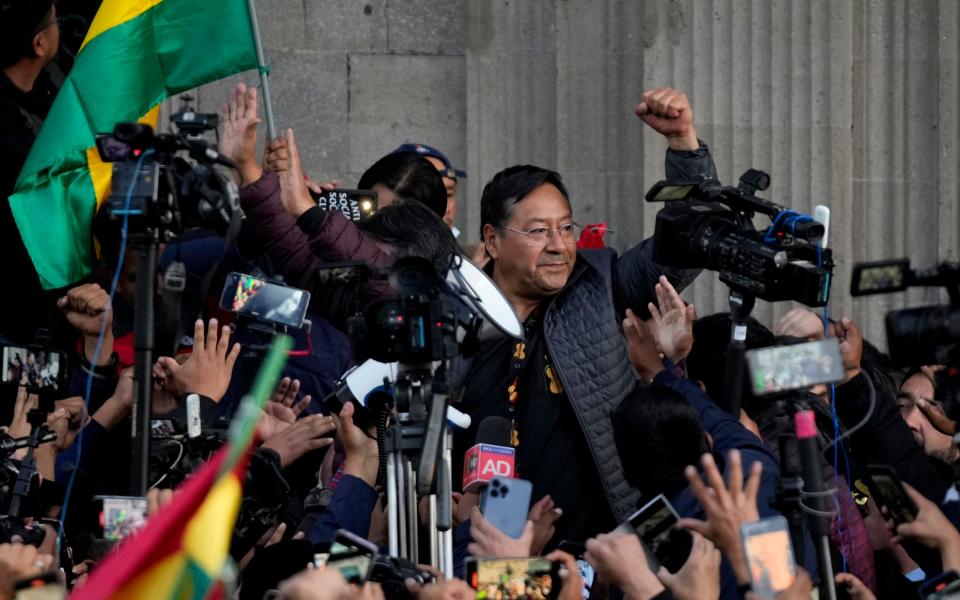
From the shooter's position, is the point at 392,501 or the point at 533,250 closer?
the point at 392,501

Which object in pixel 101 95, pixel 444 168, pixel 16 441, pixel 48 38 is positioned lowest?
pixel 16 441

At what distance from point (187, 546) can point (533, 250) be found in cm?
346

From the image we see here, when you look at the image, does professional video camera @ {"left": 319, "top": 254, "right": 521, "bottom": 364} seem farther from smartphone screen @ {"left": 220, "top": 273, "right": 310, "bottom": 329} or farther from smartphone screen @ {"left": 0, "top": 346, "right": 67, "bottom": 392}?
smartphone screen @ {"left": 0, "top": 346, "right": 67, "bottom": 392}

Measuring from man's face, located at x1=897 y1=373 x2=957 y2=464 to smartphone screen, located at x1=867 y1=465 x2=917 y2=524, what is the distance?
4.27ft

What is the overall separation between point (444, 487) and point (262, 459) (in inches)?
30.0

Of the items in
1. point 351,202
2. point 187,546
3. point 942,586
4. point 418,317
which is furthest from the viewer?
point 351,202

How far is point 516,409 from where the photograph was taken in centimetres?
656

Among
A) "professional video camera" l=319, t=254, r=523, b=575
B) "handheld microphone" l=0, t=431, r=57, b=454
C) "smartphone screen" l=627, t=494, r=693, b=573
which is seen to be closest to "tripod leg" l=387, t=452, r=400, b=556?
"professional video camera" l=319, t=254, r=523, b=575

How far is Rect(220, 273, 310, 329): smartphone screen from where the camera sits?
6.14 metres

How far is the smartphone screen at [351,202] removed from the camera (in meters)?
7.40

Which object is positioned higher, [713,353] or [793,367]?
[793,367]

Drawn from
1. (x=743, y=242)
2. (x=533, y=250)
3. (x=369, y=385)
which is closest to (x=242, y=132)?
(x=533, y=250)

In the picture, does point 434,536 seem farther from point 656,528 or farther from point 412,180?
point 412,180

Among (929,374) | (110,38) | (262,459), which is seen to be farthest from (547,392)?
(110,38)
